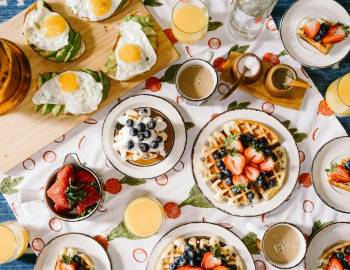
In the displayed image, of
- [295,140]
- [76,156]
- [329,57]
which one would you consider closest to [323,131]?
[295,140]

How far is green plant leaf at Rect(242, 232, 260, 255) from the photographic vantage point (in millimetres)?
2910

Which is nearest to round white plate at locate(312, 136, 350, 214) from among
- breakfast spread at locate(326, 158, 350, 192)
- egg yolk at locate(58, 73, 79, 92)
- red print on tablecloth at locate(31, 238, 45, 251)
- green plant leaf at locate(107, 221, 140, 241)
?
breakfast spread at locate(326, 158, 350, 192)

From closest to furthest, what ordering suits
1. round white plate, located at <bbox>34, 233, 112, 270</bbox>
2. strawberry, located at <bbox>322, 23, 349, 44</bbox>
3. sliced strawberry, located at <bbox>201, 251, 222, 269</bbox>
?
sliced strawberry, located at <bbox>201, 251, 222, 269</bbox>, round white plate, located at <bbox>34, 233, 112, 270</bbox>, strawberry, located at <bbox>322, 23, 349, 44</bbox>

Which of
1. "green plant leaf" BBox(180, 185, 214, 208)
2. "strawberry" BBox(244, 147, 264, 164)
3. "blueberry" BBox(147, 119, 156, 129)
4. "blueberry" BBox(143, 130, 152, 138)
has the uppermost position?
"blueberry" BBox(147, 119, 156, 129)

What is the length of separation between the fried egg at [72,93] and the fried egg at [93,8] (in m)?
0.33

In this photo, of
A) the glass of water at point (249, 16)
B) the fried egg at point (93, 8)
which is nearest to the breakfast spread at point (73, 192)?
the fried egg at point (93, 8)

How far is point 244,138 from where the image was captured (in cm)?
290

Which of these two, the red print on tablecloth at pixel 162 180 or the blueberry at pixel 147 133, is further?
the red print on tablecloth at pixel 162 180

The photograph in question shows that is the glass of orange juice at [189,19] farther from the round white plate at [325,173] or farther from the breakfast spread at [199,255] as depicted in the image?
the breakfast spread at [199,255]

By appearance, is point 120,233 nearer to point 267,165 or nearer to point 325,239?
point 267,165

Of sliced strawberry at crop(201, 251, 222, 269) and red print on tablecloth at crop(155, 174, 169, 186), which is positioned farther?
red print on tablecloth at crop(155, 174, 169, 186)

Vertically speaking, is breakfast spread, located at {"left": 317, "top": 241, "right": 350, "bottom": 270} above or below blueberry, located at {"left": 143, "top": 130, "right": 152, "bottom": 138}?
below

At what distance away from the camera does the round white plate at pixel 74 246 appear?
2.87 meters

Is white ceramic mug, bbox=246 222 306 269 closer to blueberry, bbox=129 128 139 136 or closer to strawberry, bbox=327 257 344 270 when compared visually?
strawberry, bbox=327 257 344 270
